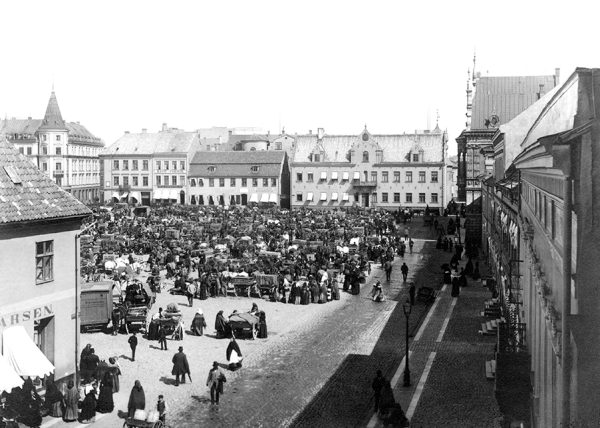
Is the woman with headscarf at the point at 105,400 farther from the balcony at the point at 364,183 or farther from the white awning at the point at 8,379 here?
the balcony at the point at 364,183

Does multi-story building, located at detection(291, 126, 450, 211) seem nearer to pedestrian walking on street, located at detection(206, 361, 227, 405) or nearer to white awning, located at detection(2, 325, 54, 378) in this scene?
pedestrian walking on street, located at detection(206, 361, 227, 405)

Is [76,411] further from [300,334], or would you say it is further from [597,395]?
[597,395]

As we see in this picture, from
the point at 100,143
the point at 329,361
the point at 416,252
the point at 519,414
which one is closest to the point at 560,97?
the point at 519,414

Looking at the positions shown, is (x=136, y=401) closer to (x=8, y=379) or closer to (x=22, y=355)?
(x=8, y=379)

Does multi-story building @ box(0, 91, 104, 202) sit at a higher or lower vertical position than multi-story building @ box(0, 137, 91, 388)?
higher

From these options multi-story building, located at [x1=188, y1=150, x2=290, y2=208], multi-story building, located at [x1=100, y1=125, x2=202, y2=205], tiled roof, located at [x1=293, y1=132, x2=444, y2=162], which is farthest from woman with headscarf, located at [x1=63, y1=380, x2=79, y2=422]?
multi-story building, located at [x1=100, y1=125, x2=202, y2=205]

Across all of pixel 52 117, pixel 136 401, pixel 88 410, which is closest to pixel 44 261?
pixel 88 410

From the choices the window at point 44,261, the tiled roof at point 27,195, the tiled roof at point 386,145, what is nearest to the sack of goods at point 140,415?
the window at point 44,261
